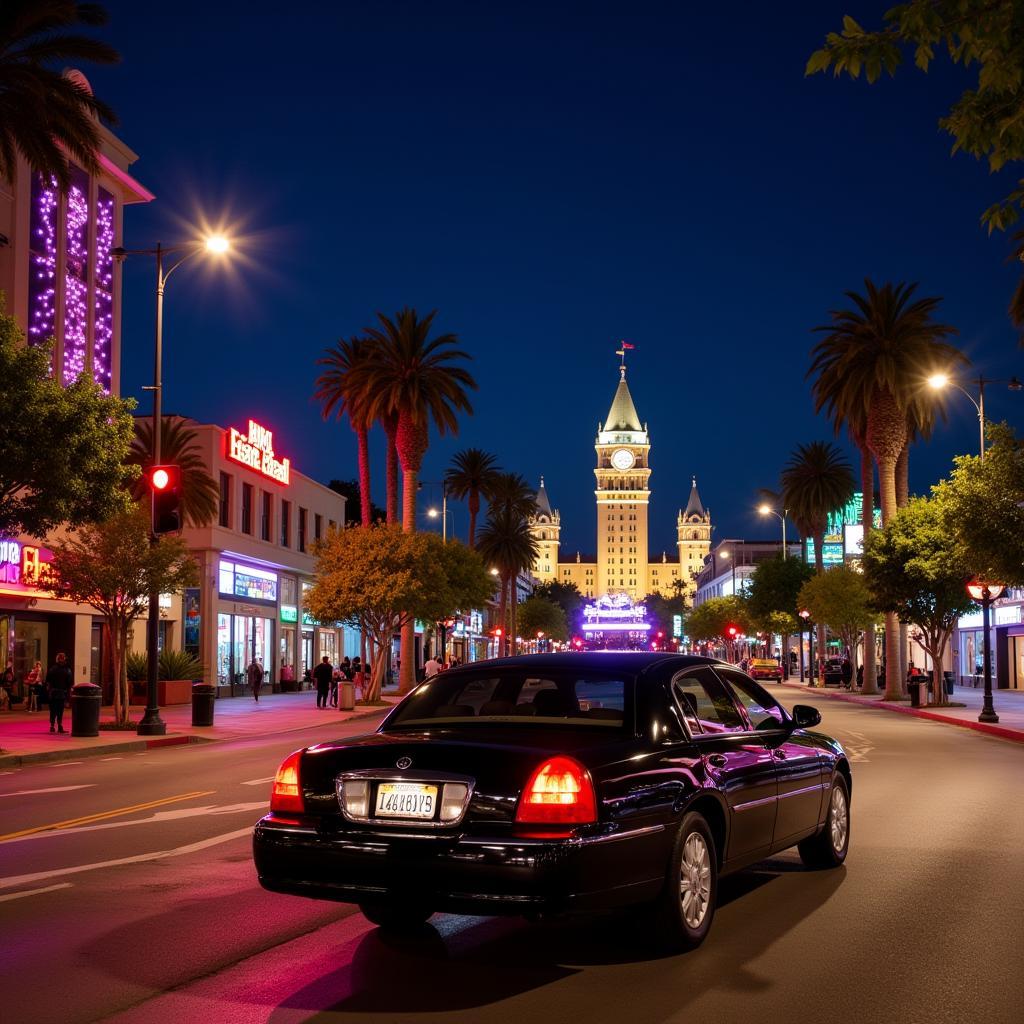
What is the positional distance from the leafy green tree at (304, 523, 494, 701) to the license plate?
122ft

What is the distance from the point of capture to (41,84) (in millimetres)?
23234

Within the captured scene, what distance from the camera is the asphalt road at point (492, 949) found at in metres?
5.91

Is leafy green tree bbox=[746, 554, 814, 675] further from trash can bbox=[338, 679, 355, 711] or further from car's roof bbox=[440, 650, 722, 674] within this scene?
car's roof bbox=[440, 650, 722, 674]

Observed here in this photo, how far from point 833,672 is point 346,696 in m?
31.8

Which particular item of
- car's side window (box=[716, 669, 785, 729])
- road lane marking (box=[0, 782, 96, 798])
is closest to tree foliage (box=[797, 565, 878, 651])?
road lane marking (box=[0, 782, 96, 798])

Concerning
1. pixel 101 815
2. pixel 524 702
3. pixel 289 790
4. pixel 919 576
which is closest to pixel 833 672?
pixel 919 576

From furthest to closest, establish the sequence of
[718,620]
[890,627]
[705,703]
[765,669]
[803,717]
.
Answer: [718,620] → [765,669] → [890,627] → [803,717] → [705,703]

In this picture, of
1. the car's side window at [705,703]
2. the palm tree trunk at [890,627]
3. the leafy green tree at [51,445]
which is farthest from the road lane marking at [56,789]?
the palm tree trunk at [890,627]

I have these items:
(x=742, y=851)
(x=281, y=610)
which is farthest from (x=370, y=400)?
(x=742, y=851)

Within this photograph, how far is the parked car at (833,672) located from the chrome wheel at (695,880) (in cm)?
5821

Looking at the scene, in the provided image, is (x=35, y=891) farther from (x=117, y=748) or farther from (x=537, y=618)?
(x=537, y=618)

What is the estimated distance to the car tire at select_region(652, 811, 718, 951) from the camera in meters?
6.68

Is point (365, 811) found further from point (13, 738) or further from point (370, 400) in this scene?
point (370, 400)

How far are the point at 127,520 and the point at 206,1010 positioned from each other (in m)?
25.3
